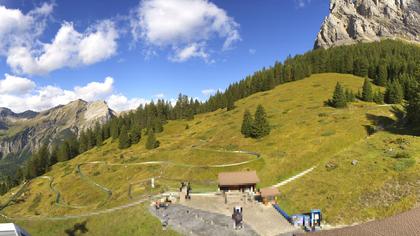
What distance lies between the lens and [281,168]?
235ft

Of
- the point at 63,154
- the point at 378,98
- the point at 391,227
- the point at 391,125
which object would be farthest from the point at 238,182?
the point at 63,154

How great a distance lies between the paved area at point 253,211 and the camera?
44.0 meters

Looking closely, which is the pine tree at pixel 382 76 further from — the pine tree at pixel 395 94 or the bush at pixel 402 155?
the bush at pixel 402 155

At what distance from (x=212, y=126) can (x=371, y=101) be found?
59.1m

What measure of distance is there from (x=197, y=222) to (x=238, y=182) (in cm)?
1433

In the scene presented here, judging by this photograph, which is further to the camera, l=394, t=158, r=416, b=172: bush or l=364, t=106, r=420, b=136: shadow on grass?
l=364, t=106, r=420, b=136: shadow on grass

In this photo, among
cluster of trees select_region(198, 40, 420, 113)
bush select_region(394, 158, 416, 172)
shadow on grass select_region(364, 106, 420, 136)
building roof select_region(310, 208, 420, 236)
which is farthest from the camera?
cluster of trees select_region(198, 40, 420, 113)

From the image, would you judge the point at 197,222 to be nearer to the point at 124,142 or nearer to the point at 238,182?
the point at 238,182

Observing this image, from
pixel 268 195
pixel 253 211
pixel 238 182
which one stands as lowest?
pixel 253 211

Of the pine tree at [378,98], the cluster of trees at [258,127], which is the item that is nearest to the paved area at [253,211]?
the cluster of trees at [258,127]

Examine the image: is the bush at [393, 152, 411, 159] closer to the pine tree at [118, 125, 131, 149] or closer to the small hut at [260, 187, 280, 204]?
the small hut at [260, 187, 280, 204]

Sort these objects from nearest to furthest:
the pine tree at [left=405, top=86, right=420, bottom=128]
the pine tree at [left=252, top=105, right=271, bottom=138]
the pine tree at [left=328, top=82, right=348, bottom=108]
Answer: the pine tree at [left=405, top=86, right=420, bottom=128] < the pine tree at [left=252, top=105, right=271, bottom=138] < the pine tree at [left=328, top=82, right=348, bottom=108]

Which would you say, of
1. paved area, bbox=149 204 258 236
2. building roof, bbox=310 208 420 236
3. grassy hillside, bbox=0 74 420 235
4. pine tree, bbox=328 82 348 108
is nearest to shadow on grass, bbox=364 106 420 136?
grassy hillside, bbox=0 74 420 235

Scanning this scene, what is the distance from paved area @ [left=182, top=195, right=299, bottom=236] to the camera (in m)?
44.0
